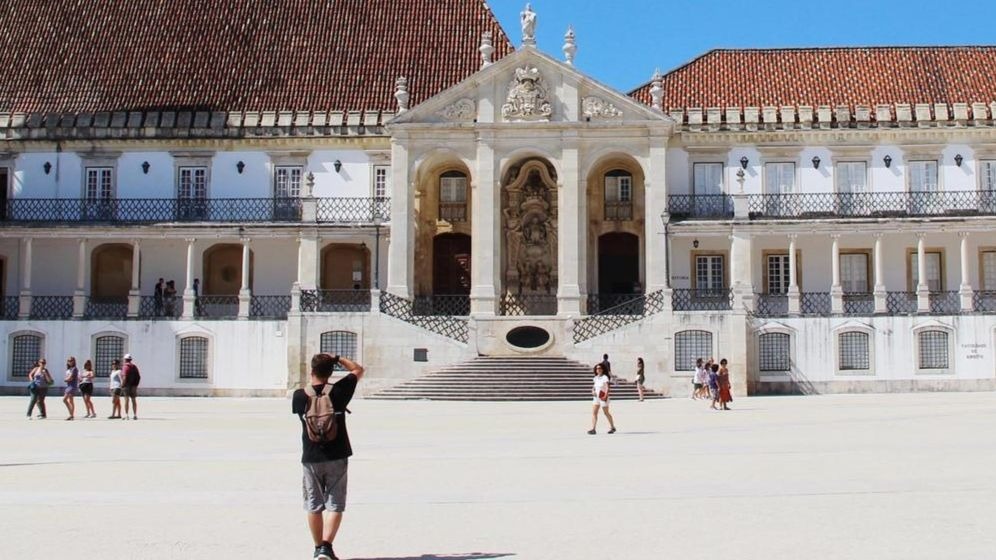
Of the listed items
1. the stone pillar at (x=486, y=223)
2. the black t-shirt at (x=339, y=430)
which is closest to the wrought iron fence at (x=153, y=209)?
the stone pillar at (x=486, y=223)

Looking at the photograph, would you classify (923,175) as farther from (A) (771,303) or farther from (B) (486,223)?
(B) (486,223)

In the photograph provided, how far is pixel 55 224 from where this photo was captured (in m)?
37.8

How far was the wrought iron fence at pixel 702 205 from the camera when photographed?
3838cm

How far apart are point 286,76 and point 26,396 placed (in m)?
13.5

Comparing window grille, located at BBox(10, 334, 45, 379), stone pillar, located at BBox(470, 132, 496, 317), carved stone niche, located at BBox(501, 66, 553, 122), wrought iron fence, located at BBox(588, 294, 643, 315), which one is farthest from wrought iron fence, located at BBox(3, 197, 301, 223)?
wrought iron fence, located at BBox(588, 294, 643, 315)

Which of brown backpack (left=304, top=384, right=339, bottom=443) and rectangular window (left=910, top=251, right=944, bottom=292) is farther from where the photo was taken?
Answer: rectangular window (left=910, top=251, right=944, bottom=292)

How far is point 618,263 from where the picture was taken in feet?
128

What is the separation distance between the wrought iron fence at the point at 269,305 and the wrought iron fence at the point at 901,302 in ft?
59.3

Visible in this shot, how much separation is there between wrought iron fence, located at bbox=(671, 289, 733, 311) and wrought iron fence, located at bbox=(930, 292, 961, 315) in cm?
617

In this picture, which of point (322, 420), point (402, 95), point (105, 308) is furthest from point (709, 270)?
point (322, 420)

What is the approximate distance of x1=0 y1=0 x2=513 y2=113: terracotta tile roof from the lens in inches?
1599

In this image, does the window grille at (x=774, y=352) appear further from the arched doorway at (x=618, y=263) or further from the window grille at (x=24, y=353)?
the window grille at (x=24, y=353)

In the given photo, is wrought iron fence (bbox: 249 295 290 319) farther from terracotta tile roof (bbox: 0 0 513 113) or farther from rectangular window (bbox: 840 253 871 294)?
rectangular window (bbox: 840 253 871 294)

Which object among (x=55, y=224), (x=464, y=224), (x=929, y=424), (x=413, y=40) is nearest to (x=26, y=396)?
(x=55, y=224)
